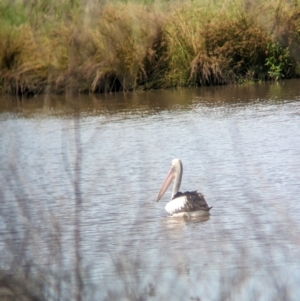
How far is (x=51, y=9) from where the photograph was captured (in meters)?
3.47

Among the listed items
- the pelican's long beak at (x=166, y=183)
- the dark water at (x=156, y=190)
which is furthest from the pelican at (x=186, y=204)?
the dark water at (x=156, y=190)

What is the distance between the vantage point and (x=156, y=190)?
983 centimetres

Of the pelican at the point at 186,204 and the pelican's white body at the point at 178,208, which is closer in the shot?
the pelican at the point at 186,204

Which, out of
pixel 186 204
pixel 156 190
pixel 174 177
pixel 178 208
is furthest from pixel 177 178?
pixel 186 204

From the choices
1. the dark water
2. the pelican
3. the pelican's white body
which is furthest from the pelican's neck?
the pelican's white body

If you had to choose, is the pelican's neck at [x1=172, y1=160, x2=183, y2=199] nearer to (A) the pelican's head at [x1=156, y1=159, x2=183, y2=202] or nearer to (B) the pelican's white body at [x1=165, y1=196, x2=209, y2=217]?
(A) the pelican's head at [x1=156, y1=159, x2=183, y2=202]

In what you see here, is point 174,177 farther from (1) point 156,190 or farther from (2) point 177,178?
(1) point 156,190

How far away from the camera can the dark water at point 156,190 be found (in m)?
3.91

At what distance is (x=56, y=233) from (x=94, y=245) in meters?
3.49

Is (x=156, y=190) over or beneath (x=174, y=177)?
beneath

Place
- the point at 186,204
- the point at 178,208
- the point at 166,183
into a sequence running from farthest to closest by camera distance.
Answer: the point at 166,183, the point at 178,208, the point at 186,204

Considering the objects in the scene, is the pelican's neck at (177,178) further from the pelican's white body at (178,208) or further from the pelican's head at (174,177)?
the pelican's white body at (178,208)

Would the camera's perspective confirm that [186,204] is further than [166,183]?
No

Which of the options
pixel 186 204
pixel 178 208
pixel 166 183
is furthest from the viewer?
pixel 166 183
